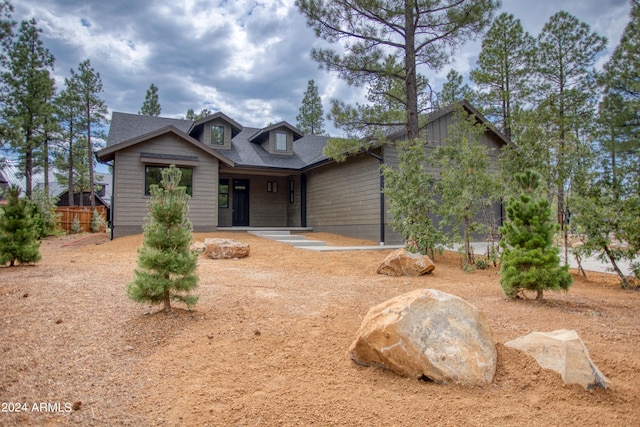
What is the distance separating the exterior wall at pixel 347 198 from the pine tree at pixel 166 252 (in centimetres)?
937

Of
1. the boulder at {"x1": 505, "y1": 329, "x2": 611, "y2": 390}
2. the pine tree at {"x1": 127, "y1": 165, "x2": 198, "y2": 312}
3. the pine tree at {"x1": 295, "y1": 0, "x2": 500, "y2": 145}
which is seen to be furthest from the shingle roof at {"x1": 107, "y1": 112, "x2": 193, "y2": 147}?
the boulder at {"x1": 505, "y1": 329, "x2": 611, "y2": 390}

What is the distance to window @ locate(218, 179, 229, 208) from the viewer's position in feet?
55.1

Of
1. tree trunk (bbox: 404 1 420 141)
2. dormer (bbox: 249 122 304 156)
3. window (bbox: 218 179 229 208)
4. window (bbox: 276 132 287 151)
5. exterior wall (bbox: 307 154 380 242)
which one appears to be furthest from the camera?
window (bbox: 276 132 287 151)

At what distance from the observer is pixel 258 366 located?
2.77m

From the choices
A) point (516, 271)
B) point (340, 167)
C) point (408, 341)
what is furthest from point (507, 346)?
point (340, 167)

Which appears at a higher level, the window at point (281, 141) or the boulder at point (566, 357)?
the window at point (281, 141)

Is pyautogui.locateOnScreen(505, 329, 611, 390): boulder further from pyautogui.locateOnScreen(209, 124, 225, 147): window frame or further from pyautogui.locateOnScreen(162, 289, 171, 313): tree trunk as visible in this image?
pyautogui.locateOnScreen(209, 124, 225, 147): window frame

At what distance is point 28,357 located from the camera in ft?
9.35

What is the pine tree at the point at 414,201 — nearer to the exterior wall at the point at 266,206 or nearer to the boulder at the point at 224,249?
the boulder at the point at 224,249

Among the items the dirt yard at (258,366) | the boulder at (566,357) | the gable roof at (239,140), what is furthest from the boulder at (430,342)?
the gable roof at (239,140)

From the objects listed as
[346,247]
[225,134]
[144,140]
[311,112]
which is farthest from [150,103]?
[346,247]

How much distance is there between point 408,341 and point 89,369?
92.5 inches

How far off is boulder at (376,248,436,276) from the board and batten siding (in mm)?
8885

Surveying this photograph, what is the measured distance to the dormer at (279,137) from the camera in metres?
17.5
